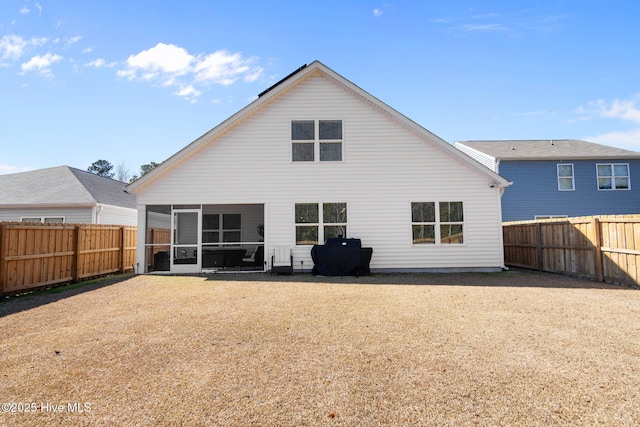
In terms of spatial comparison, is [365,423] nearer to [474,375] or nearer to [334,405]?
[334,405]

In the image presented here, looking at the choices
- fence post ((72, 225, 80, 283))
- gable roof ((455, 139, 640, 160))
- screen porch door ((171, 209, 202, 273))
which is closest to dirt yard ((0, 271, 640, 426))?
fence post ((72, 225, 80, 283))

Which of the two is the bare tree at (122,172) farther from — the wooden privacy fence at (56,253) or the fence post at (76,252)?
the fence post at (76,252)

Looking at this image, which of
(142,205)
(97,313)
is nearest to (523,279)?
(97,313)

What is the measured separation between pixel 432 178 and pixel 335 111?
14.3 feet

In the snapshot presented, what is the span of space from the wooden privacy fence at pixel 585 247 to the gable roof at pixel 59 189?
59.8 feet

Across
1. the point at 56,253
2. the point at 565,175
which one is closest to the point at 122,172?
the point at 56,253

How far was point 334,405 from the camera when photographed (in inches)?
105

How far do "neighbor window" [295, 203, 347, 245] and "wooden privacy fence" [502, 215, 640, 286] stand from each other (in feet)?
23.2

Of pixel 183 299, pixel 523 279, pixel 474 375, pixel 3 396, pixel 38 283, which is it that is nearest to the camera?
pixel 3 396

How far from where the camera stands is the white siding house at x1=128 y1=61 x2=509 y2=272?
36.7ft

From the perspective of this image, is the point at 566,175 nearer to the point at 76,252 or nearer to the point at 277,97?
the point at 277,97

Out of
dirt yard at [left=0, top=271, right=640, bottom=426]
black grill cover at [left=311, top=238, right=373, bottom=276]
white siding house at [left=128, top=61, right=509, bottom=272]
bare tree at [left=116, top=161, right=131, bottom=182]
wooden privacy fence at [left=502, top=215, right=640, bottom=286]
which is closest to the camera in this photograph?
dirt yard at [left=0, top=271, right=640, bottom=426]

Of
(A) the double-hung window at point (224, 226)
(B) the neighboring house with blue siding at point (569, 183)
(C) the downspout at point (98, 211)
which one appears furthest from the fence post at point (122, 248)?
(B) the neighboring house with blue siding at point (569, 183)

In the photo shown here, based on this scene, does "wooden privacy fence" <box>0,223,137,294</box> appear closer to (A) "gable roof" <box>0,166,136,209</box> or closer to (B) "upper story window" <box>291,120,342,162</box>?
(A) "gable roof" <box>0,166,136,209</box>
